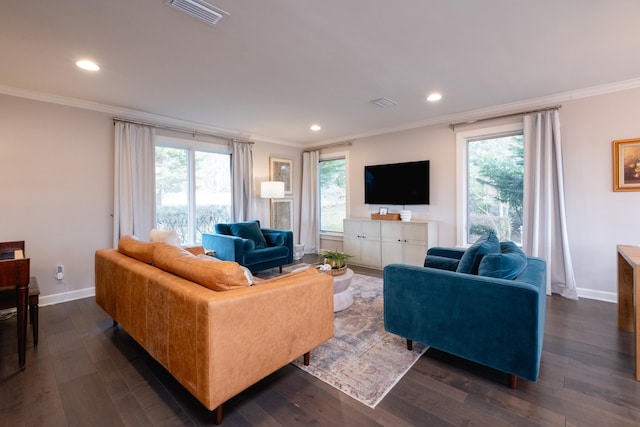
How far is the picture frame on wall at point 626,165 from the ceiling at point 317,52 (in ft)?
2.32

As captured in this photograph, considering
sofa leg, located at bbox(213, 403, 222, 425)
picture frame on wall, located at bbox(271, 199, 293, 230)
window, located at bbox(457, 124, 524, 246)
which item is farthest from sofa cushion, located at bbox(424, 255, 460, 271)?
picture frame on wall, located at bbox(271, 199, 293, 230)

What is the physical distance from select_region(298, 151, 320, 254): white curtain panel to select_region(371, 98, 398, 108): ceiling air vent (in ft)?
8.03

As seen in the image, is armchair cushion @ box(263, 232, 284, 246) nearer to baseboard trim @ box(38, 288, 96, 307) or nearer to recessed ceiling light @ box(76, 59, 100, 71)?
baseboard trim @ box(38, 288, 96, 307)

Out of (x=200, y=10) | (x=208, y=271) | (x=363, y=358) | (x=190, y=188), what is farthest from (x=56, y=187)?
(x=363, y=358)

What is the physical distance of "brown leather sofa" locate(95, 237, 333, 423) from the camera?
57.8 inches

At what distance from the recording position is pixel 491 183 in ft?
13.9

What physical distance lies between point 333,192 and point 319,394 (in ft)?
15.3

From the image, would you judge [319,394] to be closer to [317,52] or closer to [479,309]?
[479,309]

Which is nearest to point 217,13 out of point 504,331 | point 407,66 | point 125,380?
point 407,66

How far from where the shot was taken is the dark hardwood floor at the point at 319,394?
1.61 metres

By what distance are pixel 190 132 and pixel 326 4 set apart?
3538 millimetres

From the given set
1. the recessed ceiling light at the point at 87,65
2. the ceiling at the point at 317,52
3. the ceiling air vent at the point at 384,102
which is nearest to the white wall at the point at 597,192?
the ceiling at the point at 317,52

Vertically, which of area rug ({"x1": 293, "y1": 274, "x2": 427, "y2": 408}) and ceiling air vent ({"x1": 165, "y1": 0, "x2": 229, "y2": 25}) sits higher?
ceiling air vent ({"x1": 165, "y1": 0, "x2": 229, "y2": 25})

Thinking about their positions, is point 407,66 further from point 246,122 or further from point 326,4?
point 246,122
